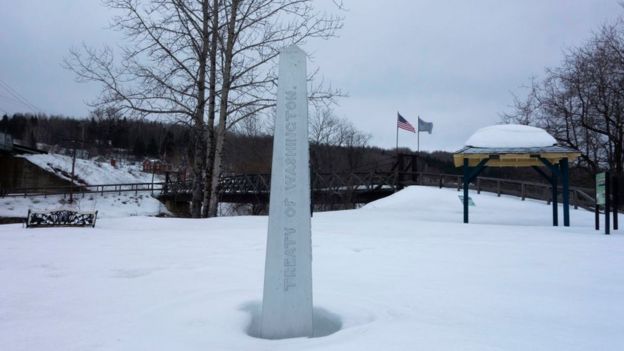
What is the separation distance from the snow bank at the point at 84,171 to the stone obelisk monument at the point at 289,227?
187ft

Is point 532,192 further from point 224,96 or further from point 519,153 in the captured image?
point 224,96

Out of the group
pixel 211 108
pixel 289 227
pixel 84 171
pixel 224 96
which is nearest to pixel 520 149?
pixel 224 96

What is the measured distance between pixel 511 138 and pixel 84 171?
192 ft

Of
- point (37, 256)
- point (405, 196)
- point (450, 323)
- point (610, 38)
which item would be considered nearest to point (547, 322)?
point (450, 323)

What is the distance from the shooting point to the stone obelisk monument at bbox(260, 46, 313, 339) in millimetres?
3498

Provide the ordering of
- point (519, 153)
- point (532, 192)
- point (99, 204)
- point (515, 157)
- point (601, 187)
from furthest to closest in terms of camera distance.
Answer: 1. point (99, 204)
2. point (532, 192)
3. point (515, 157)
4. point (519, 153)
5. point (601, 187)

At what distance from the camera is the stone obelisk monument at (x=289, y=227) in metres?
3.50

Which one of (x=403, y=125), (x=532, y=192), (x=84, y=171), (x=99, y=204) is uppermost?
(x=403, y=125)

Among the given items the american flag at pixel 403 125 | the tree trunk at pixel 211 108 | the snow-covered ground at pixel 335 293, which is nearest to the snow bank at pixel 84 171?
the american flag at pixel 403 125

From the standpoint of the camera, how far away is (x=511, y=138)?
14.7 meters

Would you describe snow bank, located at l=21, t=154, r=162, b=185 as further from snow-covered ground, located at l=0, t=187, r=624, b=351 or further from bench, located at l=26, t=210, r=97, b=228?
snow-covered ground, located at l=0, t=187, r=624, b=351

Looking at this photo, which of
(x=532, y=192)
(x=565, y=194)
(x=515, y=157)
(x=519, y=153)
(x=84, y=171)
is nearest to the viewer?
(x=565, y=194)

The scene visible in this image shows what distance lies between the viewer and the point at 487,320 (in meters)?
3.79

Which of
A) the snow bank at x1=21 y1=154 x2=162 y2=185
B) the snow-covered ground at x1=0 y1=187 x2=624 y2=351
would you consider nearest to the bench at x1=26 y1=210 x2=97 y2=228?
the snow-covered ground at x1=0 y1=187 x2=624 y2=351
